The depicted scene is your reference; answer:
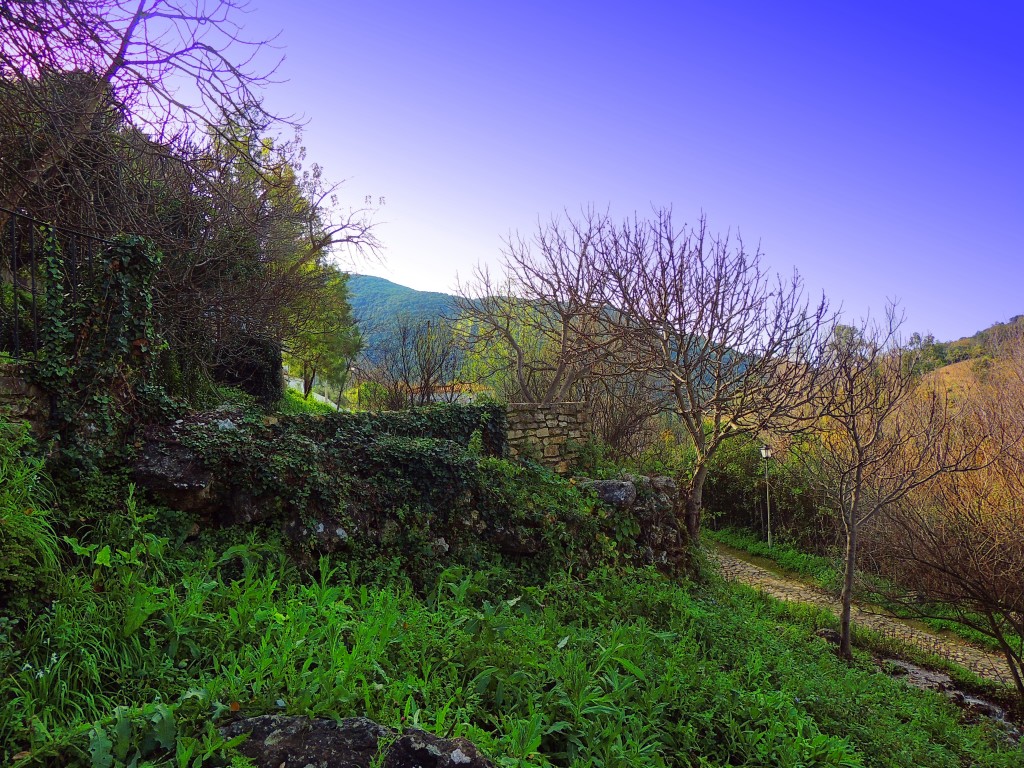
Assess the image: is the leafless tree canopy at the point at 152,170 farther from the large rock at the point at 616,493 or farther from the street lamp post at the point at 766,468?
the street lamp post at the point at 766,468

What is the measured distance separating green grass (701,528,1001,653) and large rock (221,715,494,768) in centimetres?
918

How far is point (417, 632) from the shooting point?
3131 mm

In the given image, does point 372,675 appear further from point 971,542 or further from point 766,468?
point 766,468

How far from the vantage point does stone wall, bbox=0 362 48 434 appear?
3.53m

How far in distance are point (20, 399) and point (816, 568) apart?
14.7 metres

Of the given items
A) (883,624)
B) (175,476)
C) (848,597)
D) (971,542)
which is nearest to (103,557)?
(175,476)

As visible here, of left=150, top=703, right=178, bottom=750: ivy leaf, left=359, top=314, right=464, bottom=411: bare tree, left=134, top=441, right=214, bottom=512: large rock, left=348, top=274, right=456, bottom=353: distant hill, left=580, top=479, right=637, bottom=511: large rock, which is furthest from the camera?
left=348, top=274, right=456, bottom=353: distant hill

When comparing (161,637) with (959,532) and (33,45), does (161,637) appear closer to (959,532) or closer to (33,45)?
(33,45)

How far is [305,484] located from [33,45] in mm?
4149

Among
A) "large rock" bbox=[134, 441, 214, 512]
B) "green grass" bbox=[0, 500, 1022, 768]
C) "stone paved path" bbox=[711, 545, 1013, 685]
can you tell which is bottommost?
"stone paved path" bbox=[711, 545, 1013, 685]

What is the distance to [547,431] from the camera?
10.6 meters

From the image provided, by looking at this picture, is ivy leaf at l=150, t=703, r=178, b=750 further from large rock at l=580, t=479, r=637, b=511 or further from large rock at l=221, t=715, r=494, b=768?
large rock at l=580, t=479, r=637, b=511

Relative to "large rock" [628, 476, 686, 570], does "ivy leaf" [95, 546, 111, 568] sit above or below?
above

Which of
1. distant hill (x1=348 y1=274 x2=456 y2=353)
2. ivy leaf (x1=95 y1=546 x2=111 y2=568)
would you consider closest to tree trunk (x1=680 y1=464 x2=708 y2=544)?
ivy leaf (x1=95 y1=546 x2=111 y2=568)
